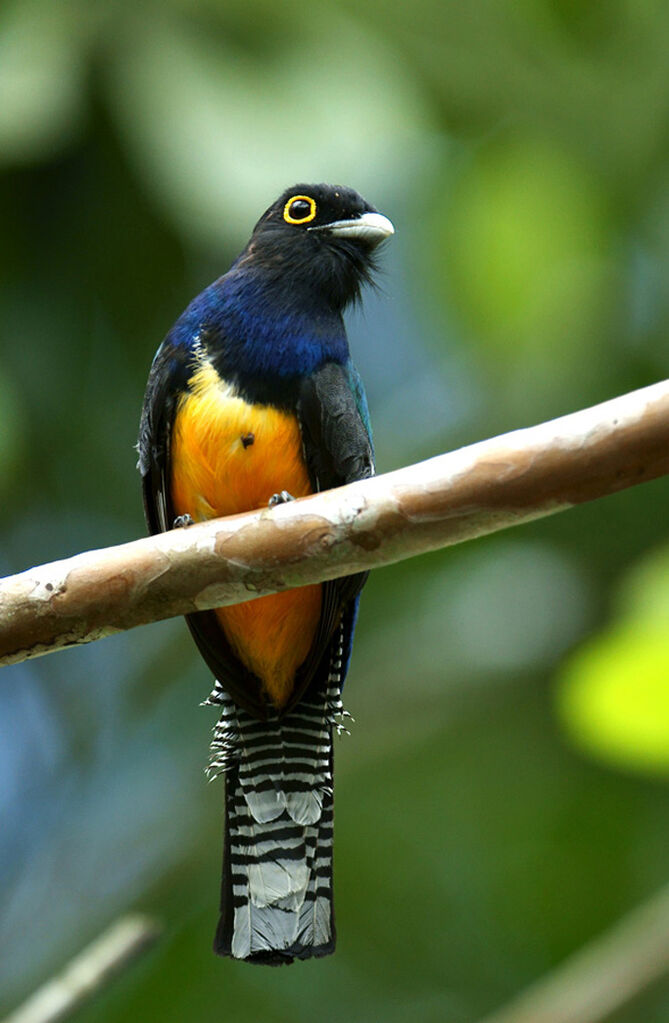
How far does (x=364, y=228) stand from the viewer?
436 centimetres

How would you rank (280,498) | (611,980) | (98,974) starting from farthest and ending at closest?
(280,498)
(611,980)
(98,974)

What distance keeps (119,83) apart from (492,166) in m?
1.43

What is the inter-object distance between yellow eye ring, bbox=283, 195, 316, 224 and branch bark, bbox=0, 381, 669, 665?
1733 millimetres

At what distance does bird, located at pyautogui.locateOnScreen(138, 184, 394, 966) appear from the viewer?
379 centimetres

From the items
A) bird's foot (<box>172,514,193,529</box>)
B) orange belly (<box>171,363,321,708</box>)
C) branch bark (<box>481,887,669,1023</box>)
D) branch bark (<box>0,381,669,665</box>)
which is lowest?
branch bark (<box>481,887,669,1023</box>)

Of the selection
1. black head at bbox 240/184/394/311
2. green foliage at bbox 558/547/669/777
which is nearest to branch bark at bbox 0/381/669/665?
green foliage at bbox 558/547/669/777

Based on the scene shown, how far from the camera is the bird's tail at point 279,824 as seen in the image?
385 centimetres

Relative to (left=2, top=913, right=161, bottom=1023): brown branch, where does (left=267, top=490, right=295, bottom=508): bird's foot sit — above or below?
above

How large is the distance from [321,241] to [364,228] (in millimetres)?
143

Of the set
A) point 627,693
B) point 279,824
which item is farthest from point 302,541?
point 279,824

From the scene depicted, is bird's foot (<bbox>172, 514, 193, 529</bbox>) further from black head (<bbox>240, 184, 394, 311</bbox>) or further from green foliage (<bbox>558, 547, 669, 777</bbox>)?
green foliage (<bbox>558, 547, 669, 777</bbox>)

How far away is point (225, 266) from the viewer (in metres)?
6.11

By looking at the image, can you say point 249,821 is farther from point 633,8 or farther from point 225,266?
point 633,8

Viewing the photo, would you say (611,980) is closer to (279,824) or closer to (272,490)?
(279,824)
